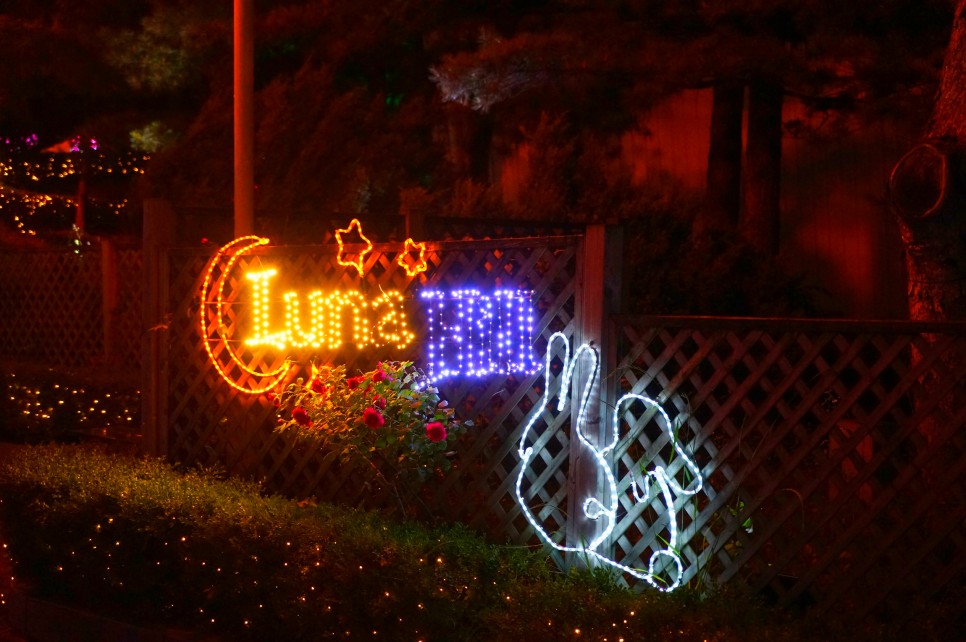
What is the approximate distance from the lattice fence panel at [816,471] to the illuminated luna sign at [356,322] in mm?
708

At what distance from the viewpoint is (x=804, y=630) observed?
427cm

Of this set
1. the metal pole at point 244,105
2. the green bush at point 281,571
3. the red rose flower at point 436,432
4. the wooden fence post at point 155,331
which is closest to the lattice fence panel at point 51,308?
the wooden fence post at point 155,331

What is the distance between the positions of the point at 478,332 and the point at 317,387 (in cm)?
99

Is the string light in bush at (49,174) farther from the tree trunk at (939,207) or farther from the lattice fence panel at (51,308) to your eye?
the tree trunk at (939,207)

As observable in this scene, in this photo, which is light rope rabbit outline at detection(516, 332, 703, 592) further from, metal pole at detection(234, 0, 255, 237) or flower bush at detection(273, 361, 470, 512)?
metal pole at detection(234, 0, 255, 237)

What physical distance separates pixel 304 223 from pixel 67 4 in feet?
20.2

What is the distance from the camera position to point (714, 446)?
16.4 feet

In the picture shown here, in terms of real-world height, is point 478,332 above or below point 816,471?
above

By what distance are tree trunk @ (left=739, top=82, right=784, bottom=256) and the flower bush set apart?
665cm

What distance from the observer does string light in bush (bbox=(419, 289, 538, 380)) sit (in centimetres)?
558

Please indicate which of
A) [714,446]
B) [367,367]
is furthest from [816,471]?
[367,367]

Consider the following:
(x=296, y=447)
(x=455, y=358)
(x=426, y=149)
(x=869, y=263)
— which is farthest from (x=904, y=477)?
(x=426, y=149)

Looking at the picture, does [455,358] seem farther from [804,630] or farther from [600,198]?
[600,198]

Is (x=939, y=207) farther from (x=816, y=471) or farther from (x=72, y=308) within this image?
(x=72, y=308)
